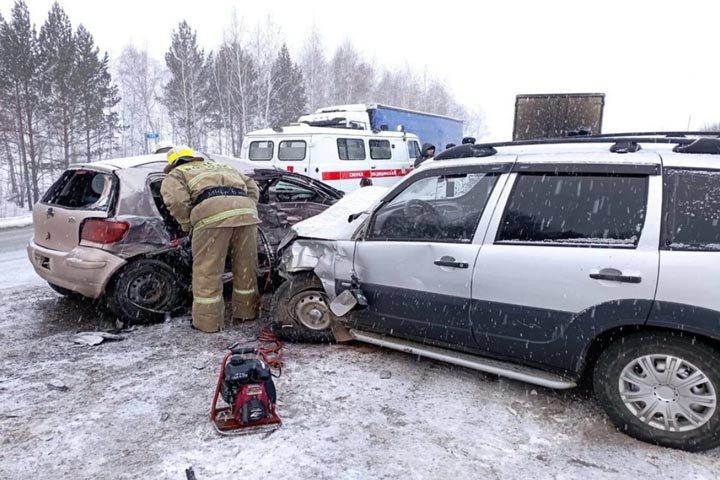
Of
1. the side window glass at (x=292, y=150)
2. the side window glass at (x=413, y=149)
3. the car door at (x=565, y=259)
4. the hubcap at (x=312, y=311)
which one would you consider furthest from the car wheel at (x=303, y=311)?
the side window glass at (x=413, y=149)

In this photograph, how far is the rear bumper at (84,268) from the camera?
4430 mm

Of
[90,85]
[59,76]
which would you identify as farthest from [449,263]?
→ [90,85]

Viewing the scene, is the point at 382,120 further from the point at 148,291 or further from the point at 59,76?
the point at 59,76

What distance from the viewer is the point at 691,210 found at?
2674 mm

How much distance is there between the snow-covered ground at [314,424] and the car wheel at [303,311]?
4.7 inches

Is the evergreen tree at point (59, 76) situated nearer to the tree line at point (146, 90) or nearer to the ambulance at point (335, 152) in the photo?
the tree line at point (146, 90)

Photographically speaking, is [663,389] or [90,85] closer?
[663,389]

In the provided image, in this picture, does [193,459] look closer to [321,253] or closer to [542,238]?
[321,253]

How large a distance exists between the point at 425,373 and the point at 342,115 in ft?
40.3

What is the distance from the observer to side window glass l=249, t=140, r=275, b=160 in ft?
35.5

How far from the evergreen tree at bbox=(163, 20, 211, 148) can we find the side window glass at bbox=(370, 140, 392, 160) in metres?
24.6

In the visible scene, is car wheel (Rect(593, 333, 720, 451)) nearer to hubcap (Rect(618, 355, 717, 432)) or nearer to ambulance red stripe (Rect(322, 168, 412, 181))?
hubcap (Rect(618, 355, 717, 432))

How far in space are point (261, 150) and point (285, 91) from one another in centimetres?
2596

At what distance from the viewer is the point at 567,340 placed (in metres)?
2.91
